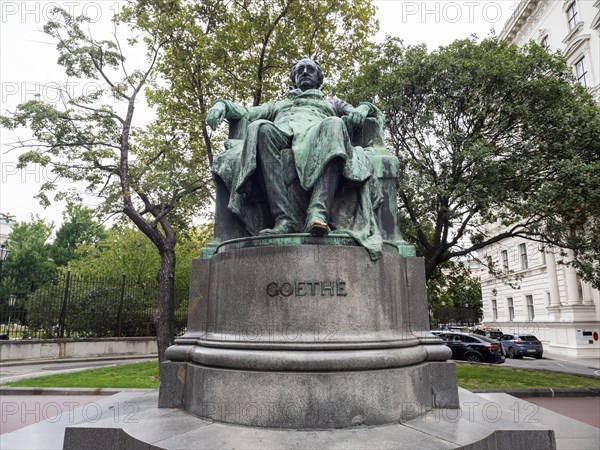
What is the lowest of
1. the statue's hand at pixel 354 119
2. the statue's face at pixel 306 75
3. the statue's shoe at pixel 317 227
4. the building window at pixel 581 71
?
the statue's shoe at pixel 317 227

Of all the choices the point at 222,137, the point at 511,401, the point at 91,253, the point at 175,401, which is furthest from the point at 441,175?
the point at 91,253

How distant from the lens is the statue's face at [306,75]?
19.9 feet

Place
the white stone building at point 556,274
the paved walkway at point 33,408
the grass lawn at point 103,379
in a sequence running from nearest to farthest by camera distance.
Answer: the paved walkway at point 33,408, the grass lawn at point 103,379, the white stone building at point 556,274

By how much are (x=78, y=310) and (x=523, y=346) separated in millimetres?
23528

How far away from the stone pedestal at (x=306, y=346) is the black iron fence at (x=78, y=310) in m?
18.0

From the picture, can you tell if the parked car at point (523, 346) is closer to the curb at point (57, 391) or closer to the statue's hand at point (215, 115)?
the curb at point (57, 391)

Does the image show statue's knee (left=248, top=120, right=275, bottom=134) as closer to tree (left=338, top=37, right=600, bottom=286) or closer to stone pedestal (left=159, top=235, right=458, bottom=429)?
stone pedestal (left=159, top=235, right=458, bottom=429)

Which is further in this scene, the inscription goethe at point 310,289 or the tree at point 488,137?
the tree at point 488,137

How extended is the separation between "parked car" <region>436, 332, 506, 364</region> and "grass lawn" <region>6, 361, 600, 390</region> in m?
4.54

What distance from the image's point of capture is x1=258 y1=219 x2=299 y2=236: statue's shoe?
457 centimetres

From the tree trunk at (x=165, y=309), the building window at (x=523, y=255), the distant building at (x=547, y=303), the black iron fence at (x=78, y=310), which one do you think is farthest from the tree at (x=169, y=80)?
the building window at (x=523, y=255)

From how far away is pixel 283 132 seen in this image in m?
4.92

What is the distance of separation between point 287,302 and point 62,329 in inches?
761

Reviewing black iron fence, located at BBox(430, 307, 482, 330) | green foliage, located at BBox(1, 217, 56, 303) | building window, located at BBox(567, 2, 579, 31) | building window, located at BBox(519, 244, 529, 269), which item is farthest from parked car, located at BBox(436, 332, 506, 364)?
green foliage, located at BBox(1, 217, 56, 303)
